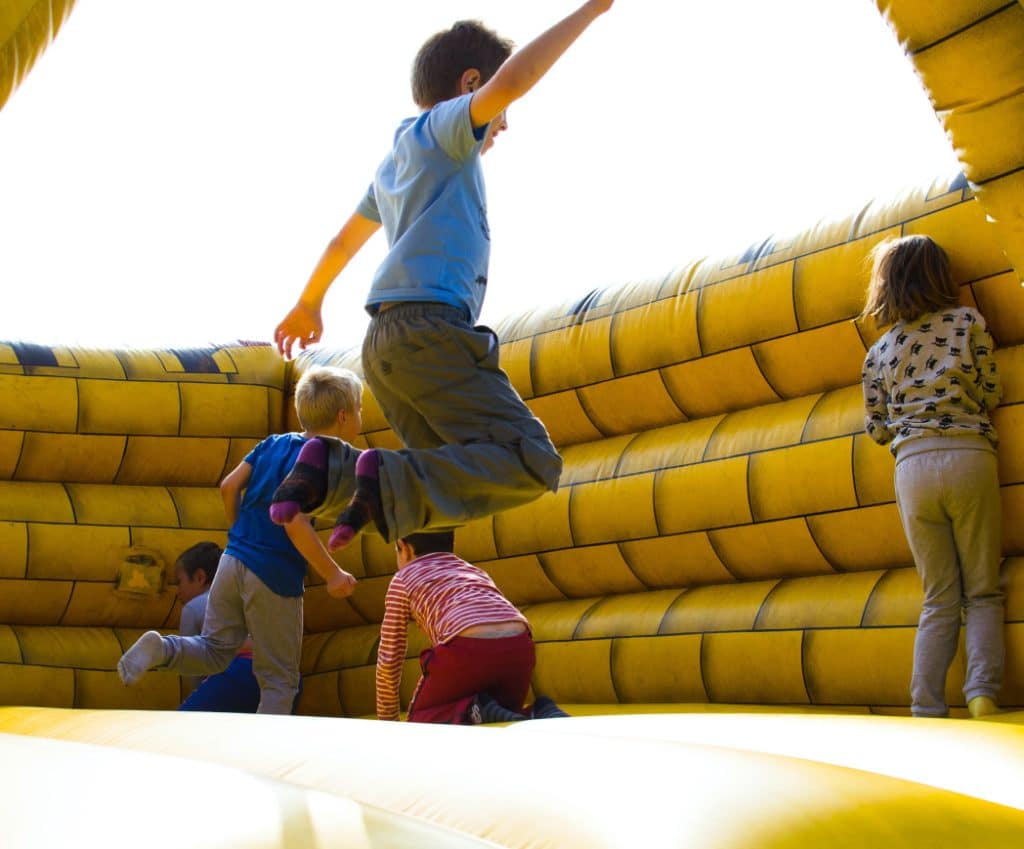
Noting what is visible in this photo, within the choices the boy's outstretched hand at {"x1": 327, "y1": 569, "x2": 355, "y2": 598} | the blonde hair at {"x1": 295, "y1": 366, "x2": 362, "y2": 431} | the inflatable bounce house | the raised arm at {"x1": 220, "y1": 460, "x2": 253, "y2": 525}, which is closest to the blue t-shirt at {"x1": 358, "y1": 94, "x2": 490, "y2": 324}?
the inflatable bounce house

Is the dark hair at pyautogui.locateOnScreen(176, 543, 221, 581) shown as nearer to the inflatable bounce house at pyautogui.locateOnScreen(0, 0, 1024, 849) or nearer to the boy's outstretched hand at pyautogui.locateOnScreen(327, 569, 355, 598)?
the inflatable bounce house at pyautogui.locateOnScreen(0, 0, 1024, 849)

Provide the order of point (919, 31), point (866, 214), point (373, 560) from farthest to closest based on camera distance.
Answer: point (373, 560), point (866, 214), point (919, 31)

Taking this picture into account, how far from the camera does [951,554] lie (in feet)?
5.85

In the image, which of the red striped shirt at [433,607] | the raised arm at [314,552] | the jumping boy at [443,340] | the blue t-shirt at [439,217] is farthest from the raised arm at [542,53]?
the raised arm at [314,552]

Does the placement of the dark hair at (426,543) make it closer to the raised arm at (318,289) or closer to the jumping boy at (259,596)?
the jumping boy at (259,596)

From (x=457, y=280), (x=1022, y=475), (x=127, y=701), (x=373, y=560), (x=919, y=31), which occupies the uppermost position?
(x=919, y=31)

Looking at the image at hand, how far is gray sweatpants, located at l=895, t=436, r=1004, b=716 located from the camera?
1727 millimetres

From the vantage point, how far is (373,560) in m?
2.81

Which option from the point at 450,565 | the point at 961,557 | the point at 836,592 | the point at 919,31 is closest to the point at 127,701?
the point at 450,565

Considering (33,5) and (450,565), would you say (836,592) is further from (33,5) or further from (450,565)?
(33,5)

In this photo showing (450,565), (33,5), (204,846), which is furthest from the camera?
(450,565)

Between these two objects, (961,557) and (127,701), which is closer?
(961,557)

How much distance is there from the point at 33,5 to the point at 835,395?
1.60 m

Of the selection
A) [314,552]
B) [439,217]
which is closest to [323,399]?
[314,552]
